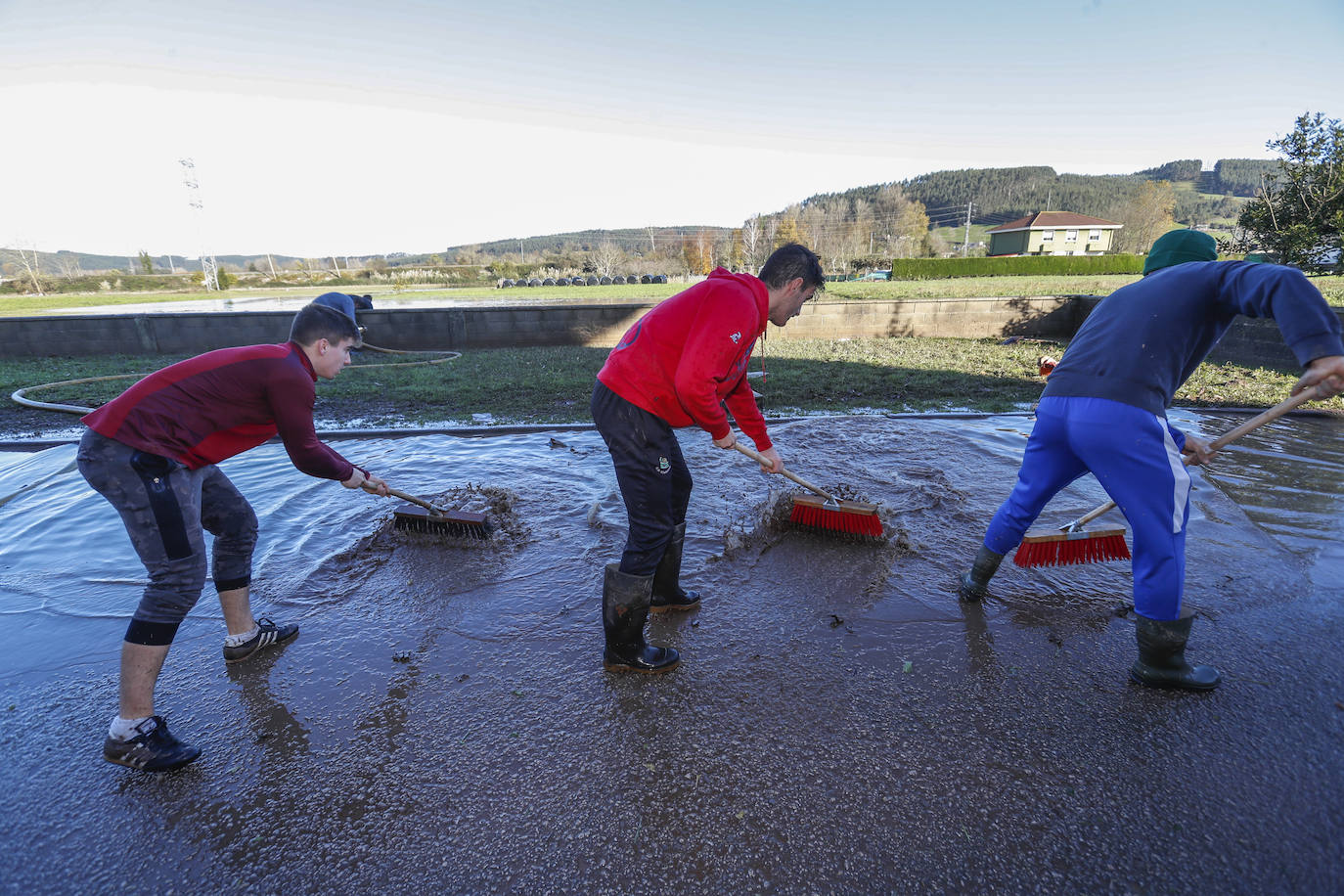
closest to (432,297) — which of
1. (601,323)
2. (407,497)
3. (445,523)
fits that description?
(601,323)

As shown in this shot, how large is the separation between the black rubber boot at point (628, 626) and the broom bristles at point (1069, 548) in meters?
2.14

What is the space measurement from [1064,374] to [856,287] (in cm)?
2891

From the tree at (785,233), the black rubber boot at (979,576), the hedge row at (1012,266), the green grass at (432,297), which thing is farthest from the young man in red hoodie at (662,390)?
the tree at (785,233)

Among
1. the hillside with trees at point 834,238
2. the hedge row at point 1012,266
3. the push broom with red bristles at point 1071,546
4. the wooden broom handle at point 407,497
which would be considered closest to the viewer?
the wooden broom handle at point 407,497

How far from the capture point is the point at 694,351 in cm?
231

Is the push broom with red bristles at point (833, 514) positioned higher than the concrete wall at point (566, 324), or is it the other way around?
the concrete wall at point (566, 324)

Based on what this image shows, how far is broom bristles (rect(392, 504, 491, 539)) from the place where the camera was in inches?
151

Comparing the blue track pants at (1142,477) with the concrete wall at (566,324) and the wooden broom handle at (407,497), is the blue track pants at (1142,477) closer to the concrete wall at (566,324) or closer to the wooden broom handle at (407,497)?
the wooden broom handle at (407,497)

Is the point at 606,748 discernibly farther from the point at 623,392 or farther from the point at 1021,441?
the point at 1021,441

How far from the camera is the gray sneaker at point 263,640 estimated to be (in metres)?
2.75

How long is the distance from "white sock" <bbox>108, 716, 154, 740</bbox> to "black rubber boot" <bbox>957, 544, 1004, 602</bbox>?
367 centimetres

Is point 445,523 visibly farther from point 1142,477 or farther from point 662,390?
point 1142,477

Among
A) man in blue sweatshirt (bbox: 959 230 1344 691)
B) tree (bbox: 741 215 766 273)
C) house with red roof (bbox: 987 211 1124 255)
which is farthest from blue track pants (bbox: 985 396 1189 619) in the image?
house with red roof (bbox: 987 211 1124 255)

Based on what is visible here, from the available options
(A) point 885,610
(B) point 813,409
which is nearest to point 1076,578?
(A) point 885,610
